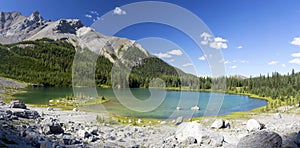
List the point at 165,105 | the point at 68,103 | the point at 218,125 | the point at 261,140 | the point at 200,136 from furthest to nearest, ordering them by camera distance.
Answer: the point at 165,105 → the point at 68,103 → the point at 218,125 → the point at 200,136 → the point at 261,140

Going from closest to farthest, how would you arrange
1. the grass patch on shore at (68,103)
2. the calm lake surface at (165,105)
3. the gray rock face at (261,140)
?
1. the gray rock face at (261,140)
2. the calm lake surface at (165,105)
3. the grass patch on shore at (68,103)

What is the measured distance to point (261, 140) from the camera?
14.1m

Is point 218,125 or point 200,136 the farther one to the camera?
point 218,125

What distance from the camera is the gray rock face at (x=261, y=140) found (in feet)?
45.9

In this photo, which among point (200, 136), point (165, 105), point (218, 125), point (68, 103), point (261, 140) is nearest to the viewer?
point (261, 140)

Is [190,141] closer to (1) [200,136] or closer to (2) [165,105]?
(1) [200,136]

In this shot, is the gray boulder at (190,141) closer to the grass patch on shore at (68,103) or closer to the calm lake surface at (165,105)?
the calm lake surface at (165,105)

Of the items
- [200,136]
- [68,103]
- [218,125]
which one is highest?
[200,136]

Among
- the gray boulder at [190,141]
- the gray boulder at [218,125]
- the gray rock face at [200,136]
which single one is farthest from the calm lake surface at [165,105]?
the gray boulder at [190,141]

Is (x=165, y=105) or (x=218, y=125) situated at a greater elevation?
(x=218, y=125)

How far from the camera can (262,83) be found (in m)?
149

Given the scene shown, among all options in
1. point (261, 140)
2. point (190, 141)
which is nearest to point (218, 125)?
point (190, 141)

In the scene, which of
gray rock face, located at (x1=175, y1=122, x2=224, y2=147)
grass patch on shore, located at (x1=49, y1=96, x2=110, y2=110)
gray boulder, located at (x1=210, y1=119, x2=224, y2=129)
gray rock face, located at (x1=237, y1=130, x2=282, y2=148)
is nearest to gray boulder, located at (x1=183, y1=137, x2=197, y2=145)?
gray rock face, located at (x1=175, y1=122, x2=224, y2=147)

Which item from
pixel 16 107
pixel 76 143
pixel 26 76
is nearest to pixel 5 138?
pixel 76 143
